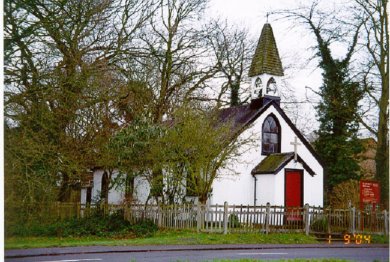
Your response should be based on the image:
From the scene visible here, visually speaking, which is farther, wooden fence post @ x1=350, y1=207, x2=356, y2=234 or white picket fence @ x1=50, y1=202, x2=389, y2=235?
wooden fence post @ x1=350, y1=207, x2=356, y2=234

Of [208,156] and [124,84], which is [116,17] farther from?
[208,156]

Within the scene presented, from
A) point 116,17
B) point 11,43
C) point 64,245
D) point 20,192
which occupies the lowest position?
point 64,245

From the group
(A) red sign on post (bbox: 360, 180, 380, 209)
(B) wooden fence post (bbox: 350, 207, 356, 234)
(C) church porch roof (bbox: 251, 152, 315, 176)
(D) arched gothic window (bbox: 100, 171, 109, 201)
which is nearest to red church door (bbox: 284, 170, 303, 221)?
(C) church porch roof (bbox: 251, 152, 315, 176)

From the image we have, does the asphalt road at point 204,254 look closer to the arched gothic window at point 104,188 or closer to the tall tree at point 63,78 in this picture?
the tall tree at point 63,78

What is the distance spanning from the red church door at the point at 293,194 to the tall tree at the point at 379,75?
1.62 meters

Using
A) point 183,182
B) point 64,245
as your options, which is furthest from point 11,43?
point 183,182

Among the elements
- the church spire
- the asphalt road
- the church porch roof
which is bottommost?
the asphalt road

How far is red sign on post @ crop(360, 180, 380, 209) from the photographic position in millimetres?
5566

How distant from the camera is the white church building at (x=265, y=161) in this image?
582cm

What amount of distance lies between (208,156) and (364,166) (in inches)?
123

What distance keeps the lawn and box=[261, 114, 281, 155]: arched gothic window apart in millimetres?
1893

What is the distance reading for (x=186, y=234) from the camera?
5.84 metres

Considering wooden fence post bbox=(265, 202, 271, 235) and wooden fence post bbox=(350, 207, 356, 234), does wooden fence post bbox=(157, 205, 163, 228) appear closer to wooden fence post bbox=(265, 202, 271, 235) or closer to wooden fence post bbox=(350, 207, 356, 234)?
wooden fence post bbox=(265, 202, 271, 235)

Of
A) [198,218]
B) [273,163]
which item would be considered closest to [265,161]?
[273,163]
